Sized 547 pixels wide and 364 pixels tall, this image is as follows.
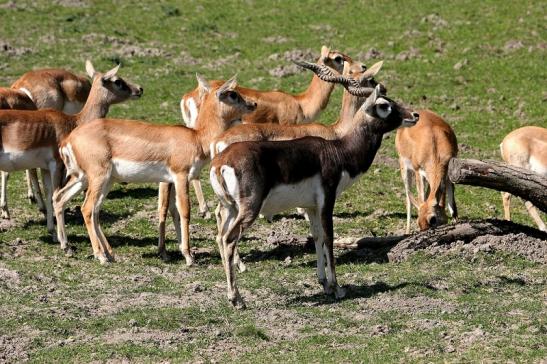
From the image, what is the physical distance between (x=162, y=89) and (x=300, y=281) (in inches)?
413

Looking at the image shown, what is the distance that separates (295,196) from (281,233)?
10.3ft

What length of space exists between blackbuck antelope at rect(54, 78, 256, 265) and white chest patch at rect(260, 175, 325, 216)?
2.19 m

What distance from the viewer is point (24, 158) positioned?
14.1 metres

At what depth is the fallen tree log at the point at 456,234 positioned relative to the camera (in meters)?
12.6

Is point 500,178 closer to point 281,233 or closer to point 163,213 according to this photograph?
point 281,233

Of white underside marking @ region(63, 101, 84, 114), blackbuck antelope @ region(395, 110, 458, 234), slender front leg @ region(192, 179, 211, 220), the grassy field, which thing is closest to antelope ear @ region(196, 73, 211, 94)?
slender front leg @ region(192, 179, 211, 220)

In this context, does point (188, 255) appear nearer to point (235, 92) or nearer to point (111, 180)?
point (111, 180)

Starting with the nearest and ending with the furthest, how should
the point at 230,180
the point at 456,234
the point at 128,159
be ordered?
1. the point at 230,180
2. the point at 456,234
3. the point at 128,159

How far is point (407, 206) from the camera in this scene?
49.5ft

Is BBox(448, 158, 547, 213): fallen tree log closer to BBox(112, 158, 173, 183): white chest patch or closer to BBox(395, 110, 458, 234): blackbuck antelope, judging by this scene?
BBox(395, 110, 458, 234): blackbuck antelope

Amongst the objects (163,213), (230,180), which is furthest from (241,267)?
(230,180)

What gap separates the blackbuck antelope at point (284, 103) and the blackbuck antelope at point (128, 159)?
2.67 m

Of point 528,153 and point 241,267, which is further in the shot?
point 528,153

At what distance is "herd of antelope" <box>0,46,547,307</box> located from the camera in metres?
11.0
